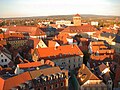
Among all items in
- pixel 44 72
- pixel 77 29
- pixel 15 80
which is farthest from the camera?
pixel 77 29

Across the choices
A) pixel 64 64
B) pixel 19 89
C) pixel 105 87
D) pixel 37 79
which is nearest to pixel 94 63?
pixel 64 64

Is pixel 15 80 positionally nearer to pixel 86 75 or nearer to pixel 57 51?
pixel 86 75

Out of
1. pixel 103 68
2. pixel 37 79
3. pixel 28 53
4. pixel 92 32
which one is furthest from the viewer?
pixel 92 32

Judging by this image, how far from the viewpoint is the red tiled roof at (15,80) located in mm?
27205

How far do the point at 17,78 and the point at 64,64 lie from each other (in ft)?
64.5

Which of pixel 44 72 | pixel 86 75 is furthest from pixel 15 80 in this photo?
pixel 86 75

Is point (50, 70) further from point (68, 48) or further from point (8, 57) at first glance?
point (68, 48)

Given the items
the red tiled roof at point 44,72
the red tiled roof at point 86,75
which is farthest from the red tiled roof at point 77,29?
the red tiled roof at point 44,72

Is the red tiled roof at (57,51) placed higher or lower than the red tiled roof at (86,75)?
higher

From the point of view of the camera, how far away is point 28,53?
51.1 meters

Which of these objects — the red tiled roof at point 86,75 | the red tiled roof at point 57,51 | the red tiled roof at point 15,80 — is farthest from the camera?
the red tiled roof at point 57,51

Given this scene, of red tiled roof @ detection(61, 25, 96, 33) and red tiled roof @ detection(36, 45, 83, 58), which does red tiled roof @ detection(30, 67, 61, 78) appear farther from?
red tiled roof @ detection(61, 25, 96, 33)

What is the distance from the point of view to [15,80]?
28.3 meters

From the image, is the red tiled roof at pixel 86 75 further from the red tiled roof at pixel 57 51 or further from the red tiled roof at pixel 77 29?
the red tiled roof at pixel 77 29
